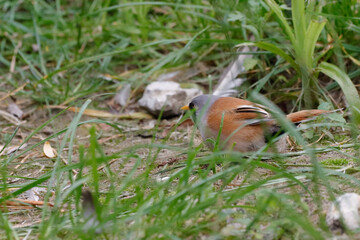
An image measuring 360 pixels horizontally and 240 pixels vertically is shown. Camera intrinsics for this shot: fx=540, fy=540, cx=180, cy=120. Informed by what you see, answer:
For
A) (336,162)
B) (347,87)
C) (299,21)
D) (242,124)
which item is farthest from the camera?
(347,87)

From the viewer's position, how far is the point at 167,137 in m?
2.67

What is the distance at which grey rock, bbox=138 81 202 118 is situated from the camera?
477cm

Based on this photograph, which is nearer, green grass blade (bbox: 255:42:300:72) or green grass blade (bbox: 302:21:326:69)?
green grass blade (bbox: 302:21:326:69)

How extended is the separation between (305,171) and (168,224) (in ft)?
3.15

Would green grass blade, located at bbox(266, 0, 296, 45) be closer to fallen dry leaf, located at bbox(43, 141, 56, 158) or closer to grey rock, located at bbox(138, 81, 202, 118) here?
grey rock, located at bbox(138, 81, 202, 118)

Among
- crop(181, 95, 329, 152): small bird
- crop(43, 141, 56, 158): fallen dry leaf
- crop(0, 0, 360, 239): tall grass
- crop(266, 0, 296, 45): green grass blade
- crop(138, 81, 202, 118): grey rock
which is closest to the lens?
crop(0, 0, 360, 239): tall grass

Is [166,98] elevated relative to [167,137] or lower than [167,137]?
lower

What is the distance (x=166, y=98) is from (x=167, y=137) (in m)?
2.10

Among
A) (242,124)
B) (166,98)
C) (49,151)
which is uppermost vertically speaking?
(242,124)

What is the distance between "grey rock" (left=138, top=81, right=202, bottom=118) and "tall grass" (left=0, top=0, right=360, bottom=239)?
217 millimetres

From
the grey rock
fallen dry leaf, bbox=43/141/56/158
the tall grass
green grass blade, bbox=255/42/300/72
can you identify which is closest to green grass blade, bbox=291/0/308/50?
the tall grass

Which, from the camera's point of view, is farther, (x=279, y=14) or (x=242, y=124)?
(x=279, y=14)

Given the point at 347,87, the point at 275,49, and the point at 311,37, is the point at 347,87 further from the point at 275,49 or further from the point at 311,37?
the point at 275,49

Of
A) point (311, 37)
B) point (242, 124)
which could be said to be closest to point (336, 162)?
point (242, 124)
